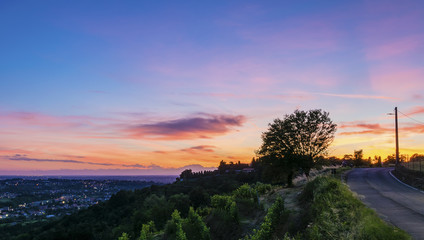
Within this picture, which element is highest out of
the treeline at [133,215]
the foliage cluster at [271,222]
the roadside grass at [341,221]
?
the roadside grass at [341,221]

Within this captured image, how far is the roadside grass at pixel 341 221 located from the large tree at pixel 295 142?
1485cm

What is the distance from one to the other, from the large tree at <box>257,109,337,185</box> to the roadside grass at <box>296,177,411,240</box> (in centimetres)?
1485

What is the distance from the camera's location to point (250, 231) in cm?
1798

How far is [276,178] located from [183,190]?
8573 cm

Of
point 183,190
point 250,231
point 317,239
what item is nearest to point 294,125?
point 250,231

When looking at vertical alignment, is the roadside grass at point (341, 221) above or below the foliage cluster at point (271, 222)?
above

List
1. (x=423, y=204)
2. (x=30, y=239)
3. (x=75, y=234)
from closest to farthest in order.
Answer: (x=423, y=204) → (x=75, y=234) → (x=30, y=239)

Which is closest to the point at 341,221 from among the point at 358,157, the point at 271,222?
the point at 271,222

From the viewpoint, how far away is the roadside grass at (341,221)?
877cm

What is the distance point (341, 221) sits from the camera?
10805 millimetres

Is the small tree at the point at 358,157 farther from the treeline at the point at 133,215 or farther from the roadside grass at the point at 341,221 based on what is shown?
the roadside grass at the point at 341,221

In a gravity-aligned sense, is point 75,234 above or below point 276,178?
below

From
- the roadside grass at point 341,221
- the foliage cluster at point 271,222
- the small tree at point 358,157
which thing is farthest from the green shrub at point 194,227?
the small tree at point 358,157

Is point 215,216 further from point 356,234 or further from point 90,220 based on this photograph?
point 90,220
